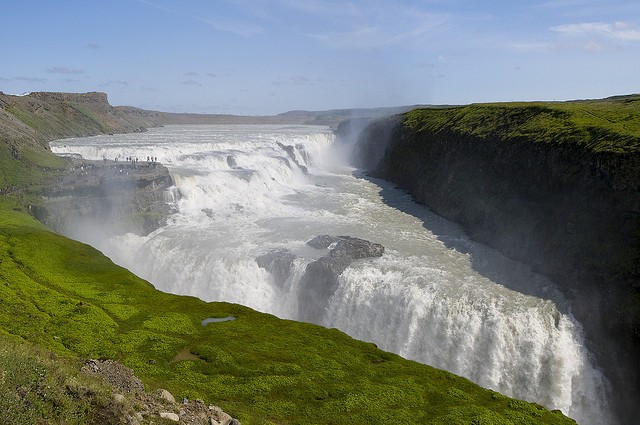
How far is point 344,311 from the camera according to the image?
3906cm

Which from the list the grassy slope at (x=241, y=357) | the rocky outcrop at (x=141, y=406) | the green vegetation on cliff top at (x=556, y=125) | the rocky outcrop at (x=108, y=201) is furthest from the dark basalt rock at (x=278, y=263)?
the green vegetation on cliff top at (x=556, y=125)

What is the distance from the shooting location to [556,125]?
5331cm

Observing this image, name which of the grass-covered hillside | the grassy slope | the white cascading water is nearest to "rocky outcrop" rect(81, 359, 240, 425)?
the grass-covered hillside

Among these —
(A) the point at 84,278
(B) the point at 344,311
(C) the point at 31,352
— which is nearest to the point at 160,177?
(A) the point at 84,278

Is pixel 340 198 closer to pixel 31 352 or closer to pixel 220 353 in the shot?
pixel 220 353

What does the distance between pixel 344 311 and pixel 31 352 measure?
26241mm

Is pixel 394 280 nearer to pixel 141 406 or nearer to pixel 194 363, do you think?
pixel 194 363

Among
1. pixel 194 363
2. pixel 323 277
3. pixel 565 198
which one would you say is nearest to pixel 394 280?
pixel 323 277

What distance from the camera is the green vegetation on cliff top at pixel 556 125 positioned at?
4315 centimetres

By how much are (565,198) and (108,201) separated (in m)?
47.9

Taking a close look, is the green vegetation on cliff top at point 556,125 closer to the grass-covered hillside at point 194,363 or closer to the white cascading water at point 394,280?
the white cascading water at point 394,280

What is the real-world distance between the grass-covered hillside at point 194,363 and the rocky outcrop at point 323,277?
920cm

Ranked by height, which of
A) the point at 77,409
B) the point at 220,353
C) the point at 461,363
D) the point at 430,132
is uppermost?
the point at 430,132

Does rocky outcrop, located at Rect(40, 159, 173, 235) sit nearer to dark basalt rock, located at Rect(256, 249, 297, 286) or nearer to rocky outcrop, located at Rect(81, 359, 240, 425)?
dark basalt rock, located at Rect(256, 249, 297, 286)
